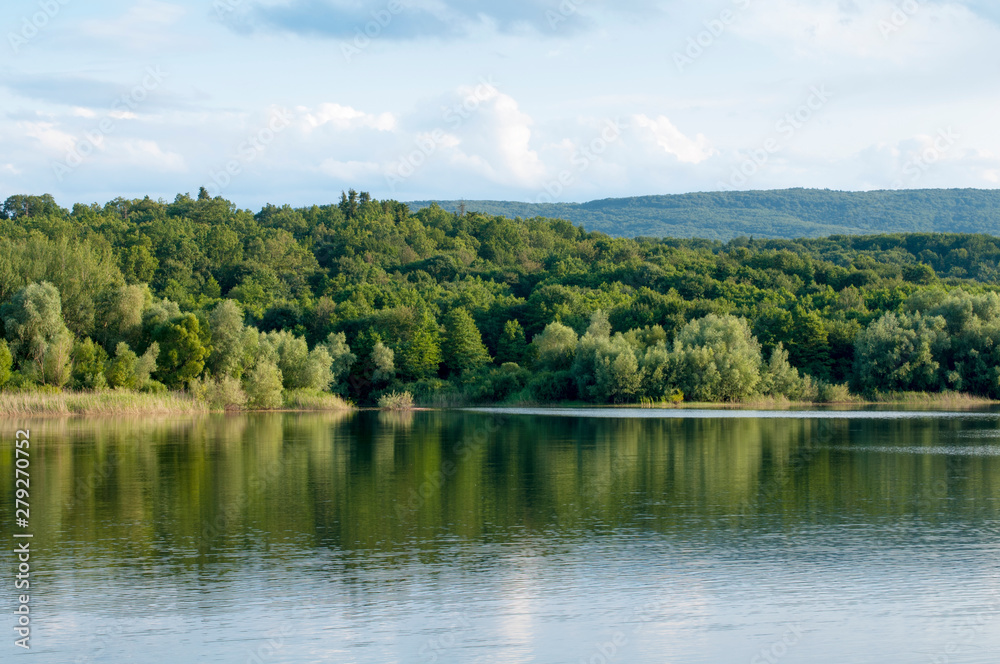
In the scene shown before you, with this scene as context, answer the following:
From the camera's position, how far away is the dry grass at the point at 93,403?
49.5 meters

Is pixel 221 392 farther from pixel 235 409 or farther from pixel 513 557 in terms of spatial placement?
pixel 513 557

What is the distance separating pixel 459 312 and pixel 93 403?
42022 millimetres

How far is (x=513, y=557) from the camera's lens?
15.6m

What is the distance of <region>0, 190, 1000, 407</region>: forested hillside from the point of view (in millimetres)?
62000

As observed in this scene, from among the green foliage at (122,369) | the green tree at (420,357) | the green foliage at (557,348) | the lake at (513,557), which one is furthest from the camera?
the green tree at (420,357)

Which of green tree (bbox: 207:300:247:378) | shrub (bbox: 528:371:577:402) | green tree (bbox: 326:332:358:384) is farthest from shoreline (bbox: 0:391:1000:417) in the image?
green tree (bbox: 326:332:358:384)

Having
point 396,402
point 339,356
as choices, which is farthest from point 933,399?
point 339,356

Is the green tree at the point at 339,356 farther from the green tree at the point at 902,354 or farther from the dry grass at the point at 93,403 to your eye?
the green tree at the point at 902,354

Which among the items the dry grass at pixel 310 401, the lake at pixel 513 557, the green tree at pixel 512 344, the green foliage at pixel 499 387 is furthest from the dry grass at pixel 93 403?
the green tree at pixel 512 344

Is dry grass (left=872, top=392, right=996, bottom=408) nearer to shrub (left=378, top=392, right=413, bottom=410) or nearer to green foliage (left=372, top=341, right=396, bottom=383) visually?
shrub (left=378, top=392, right=413, bottom=410)

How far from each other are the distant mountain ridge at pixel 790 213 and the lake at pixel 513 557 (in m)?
147

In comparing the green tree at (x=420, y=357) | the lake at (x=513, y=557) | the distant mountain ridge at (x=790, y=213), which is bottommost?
the lake at (x=513, y=557)

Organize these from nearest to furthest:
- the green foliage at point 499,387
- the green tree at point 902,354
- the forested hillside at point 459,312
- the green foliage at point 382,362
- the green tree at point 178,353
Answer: the green tree at point 178,353, the forested hillside at point 459,312, the green tree at point 902,354, the green foliage at point 499,387, the green foliage at point 382,362

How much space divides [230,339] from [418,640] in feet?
180
